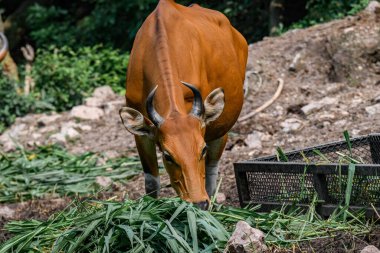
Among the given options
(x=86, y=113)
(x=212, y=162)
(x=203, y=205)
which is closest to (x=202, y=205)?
(x=203, y=205)

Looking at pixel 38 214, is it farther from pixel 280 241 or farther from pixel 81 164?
pixel 280 241

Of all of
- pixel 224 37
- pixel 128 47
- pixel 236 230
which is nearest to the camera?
pixel 236 230

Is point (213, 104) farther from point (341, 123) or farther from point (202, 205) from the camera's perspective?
point (341, 123)

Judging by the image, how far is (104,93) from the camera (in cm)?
1460

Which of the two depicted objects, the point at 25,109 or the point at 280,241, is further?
the point at 25,109

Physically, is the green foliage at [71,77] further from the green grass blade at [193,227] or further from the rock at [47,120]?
the green grass blade at [193,227]

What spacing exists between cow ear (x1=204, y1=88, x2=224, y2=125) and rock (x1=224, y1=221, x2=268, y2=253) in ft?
4.41

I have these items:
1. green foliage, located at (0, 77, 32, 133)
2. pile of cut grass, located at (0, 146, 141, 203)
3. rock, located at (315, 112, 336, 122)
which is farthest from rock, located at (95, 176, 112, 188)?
green foliage, located at (0, 77, 32, 133)

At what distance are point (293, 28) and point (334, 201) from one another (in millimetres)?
9088

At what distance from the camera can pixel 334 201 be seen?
6.43 m

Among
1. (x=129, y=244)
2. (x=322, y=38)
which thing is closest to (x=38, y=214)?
(x=129, y=244)

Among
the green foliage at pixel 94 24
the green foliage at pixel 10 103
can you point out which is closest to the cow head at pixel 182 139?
the green foliage at pixel 10 103

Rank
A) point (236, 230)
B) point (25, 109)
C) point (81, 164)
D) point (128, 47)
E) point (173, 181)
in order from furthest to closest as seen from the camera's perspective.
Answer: point (128, 47)
point (25, 109)
point (81, 164)
point (173, 181)
point (236, 230)

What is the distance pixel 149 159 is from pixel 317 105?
420 centimetres
